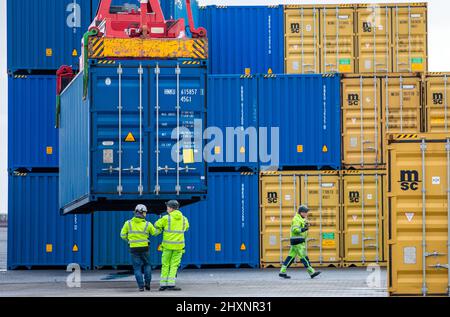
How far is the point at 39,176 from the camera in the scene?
32.9 m

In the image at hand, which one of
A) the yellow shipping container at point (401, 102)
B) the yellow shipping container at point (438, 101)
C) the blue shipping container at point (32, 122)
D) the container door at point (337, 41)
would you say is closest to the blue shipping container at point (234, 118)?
the container door at point (337, 41)

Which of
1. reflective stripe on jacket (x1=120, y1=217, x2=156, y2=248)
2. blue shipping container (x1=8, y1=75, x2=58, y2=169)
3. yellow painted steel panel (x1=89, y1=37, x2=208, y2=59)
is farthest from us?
blue shipping container (x1=8, y1=75, x2=58, y2=169)

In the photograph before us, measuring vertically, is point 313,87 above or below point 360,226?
above

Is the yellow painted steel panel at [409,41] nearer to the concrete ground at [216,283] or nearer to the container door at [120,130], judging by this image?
the concrete ground at [216,283]

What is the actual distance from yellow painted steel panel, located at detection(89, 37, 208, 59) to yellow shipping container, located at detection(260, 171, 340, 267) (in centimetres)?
859

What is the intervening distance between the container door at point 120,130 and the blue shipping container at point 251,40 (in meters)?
9.36

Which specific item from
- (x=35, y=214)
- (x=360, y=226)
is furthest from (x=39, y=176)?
(x=360, y=226)

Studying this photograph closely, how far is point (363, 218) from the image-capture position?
108 feet

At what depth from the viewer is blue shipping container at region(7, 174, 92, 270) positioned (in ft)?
108

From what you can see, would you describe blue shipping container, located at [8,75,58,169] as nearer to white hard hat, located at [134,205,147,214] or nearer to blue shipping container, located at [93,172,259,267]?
blue shipping container, located at [93,172,259,267]

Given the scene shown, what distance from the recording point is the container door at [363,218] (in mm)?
32781

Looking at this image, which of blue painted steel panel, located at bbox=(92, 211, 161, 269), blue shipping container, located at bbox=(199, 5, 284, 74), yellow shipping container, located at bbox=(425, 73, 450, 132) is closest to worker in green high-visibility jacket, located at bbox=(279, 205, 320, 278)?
blue painted steel panel, located at bbox=(92, 211, 161, 269)
